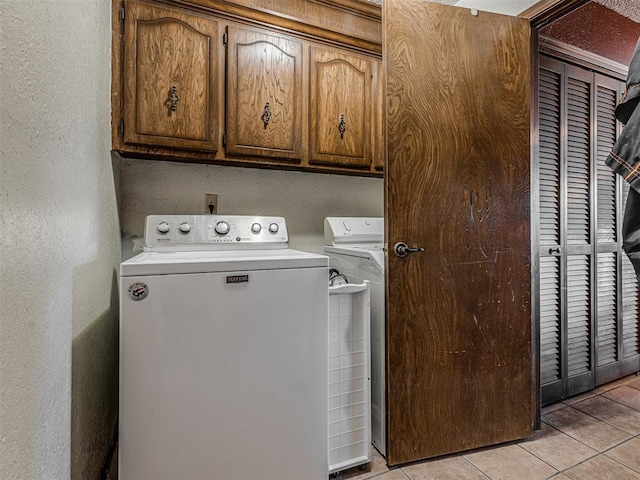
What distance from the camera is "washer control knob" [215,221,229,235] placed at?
184 centimetres

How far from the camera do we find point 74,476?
1067 millimetres

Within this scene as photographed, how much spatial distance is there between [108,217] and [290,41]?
130cm

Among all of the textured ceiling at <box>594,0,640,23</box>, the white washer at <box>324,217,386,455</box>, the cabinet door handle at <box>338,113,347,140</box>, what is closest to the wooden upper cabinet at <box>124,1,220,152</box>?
the cabinet door handle at <box>338,113,347,140</box>

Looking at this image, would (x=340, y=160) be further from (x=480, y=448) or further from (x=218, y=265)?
(x=480, y=448)

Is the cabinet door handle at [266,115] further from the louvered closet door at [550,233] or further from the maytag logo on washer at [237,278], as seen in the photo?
the louvered closet door at [550,233]

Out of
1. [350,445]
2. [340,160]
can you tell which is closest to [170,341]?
[350,445]

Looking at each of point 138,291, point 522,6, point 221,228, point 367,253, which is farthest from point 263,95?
point 522,6

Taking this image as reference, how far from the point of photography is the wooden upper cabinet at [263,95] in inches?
69.4

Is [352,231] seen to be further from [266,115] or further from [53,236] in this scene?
[53,236]

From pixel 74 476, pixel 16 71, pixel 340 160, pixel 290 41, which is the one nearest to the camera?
pixel 16 71

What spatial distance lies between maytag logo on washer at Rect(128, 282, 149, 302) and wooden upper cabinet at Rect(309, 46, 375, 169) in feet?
3.74

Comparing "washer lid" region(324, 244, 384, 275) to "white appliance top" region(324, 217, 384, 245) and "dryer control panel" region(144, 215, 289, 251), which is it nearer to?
"white appliance top" region(324, 217, 384, 245)

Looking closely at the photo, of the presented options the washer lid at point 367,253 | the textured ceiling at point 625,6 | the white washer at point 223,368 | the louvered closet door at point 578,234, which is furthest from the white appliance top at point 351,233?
the textured ceiling at point 625,6

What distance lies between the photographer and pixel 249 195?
214cm
